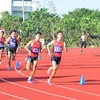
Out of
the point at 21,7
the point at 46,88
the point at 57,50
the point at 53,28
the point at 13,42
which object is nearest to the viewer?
the point at 46,88

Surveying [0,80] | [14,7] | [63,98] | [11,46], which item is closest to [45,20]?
[11,46]

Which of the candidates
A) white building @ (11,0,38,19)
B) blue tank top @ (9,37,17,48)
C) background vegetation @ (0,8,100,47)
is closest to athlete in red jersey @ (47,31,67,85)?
blue tank top @ (9,37,17,48)

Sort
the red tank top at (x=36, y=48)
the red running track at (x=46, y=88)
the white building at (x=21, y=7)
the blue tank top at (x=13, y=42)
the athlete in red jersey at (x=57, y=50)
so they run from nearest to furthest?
the red running track at (x=46, y=88), the athlete in red jersey at (x=57, y=50), the red tank top at (x=36, y=48), the blue tank top at (x=13, y=42), the white building at (x=21, y=7)

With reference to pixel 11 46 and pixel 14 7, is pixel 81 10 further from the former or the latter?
pixel 11 46

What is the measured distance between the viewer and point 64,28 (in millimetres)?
52656

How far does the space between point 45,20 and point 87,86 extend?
42.3m

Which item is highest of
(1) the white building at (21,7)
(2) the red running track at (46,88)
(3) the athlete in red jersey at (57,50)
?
(1) the white building at (21,7)

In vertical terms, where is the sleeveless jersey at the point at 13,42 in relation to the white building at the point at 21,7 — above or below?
below

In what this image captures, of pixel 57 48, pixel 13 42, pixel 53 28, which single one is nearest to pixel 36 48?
pixel 57 48

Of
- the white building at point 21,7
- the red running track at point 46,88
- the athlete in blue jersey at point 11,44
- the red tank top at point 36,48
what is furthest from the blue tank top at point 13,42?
the white building at point 21,7

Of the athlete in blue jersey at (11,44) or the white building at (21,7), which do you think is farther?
the white building at (21,7)

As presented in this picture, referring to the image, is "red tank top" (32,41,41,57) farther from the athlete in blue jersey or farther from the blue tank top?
the blue tank top

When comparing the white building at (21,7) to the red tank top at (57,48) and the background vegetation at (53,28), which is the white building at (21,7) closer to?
the background vegetation at (53,28)

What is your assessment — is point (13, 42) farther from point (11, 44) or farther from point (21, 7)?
point (21, 7)
